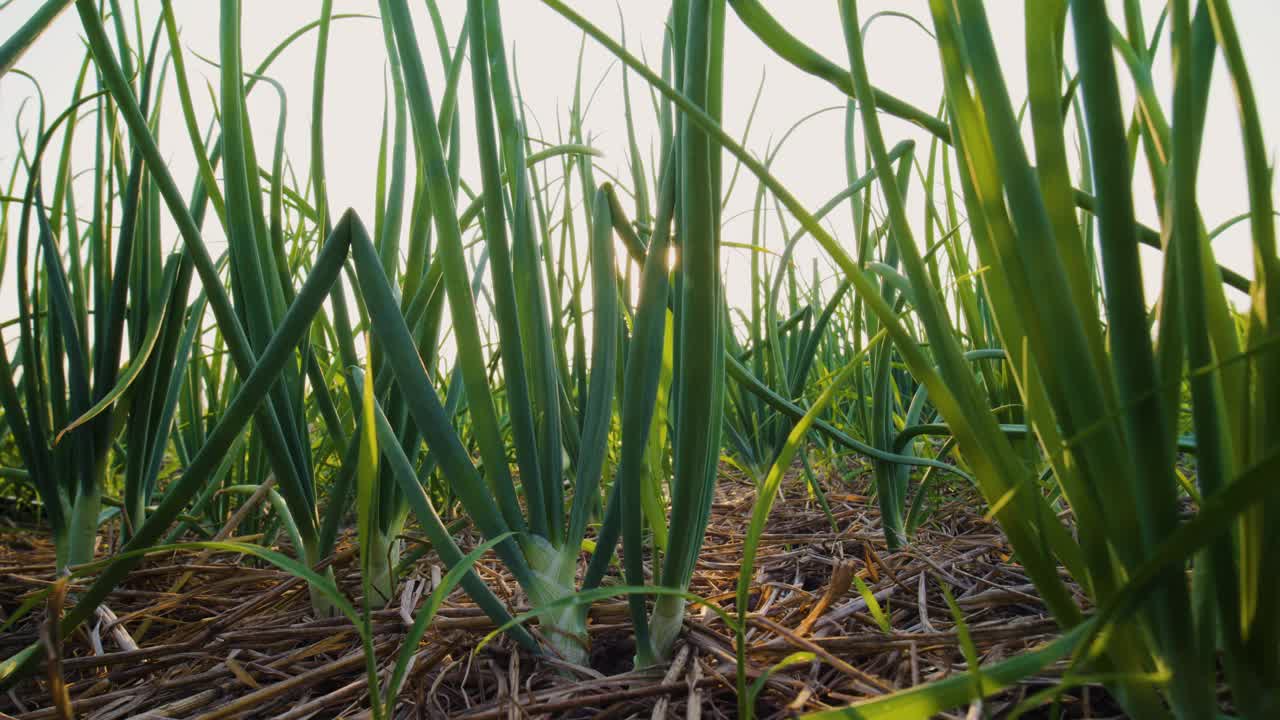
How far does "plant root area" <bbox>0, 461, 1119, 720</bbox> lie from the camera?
16.7 inches

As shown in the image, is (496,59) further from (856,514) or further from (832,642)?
(856,514)

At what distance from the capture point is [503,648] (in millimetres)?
505

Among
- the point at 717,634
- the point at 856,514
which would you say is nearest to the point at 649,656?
the point at 717,634

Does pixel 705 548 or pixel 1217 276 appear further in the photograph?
pixel 705 548

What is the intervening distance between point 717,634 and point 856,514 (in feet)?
2.06

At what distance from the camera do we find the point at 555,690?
1.47 ft

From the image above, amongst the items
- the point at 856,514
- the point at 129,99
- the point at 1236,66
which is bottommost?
the point at 856,514

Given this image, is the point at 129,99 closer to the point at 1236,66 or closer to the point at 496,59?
the point at 496,59

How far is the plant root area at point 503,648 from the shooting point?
424 mm

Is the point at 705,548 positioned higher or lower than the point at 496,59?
lower

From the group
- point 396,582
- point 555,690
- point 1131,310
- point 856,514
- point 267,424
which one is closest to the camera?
point 1131,310

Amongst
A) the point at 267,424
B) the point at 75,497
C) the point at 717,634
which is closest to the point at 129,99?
the point at 267,424

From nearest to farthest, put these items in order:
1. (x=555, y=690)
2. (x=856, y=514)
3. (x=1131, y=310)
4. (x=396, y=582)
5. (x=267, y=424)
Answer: (x=1131, y=310) → (x=555, y=690) → (x=267, y=424) → (x=396, y=582) → (x=856, y=514)

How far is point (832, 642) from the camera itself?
18.7 inches
